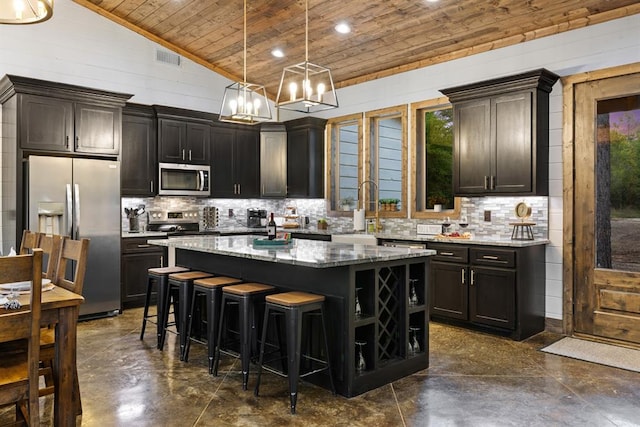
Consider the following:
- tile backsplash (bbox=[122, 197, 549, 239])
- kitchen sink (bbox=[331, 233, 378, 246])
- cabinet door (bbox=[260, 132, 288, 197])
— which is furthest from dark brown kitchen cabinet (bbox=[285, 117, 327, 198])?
kitchen sink (bbox=[331, 233, 378, 246])

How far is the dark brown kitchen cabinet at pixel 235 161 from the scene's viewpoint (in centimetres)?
739

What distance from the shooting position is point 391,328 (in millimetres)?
3768

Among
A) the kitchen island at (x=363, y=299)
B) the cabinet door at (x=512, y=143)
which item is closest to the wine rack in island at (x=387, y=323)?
the kitchen island at (x=363, y=299)

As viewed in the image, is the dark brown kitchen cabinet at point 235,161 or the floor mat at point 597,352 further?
the dark brown kitchen cabinet at point 235,161

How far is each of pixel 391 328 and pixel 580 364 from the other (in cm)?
169

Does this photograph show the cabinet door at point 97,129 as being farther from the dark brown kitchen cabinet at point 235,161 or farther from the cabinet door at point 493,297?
A: the cabinet door at point 493,297

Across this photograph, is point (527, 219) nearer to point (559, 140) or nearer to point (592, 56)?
point (559, 140)

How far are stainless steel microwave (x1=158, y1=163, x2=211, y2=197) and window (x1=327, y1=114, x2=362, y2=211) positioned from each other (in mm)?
1896

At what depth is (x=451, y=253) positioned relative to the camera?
5.23 m

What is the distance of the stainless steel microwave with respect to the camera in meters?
6.78

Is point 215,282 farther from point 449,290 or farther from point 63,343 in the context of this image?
point 449,290

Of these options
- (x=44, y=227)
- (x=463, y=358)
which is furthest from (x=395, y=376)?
(x=44, y=227)

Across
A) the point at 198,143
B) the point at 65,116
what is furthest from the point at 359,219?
the point at 65,116

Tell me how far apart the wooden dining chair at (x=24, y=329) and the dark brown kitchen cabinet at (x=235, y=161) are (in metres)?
5.21
